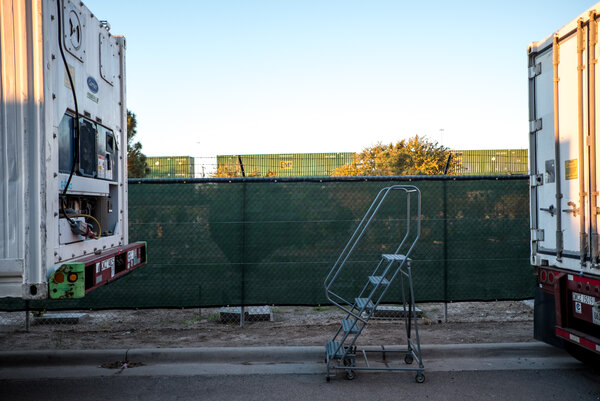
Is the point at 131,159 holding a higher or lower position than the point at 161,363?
higher

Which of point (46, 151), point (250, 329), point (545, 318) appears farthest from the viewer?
point (250, 329)

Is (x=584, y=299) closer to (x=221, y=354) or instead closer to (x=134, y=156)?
(x=221, y=354)

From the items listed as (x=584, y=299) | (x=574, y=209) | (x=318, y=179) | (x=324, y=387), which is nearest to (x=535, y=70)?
(x=574, y=209)

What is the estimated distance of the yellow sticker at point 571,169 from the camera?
4805 mm

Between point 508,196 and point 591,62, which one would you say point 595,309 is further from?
point 508,196

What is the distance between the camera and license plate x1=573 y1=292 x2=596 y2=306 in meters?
4.54

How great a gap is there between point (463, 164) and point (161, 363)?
13.0 meters

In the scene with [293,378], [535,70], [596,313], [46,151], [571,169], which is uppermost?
[535,70]

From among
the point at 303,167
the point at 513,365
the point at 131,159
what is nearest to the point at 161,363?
the point at 513,365

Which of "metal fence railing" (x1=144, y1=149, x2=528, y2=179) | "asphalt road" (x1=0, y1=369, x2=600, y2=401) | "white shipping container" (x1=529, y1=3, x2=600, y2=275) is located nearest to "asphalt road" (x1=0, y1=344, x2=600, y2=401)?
"asphalt road" (x1=0, y1=369, x2=600, y2=401)

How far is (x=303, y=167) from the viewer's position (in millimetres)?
13008

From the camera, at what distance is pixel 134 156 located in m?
20.9

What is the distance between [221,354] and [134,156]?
16.6 metres

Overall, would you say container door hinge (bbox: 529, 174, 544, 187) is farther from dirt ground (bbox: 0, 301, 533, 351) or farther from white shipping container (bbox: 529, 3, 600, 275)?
dirt ground (bbox: 0, 301, 533, 351)
